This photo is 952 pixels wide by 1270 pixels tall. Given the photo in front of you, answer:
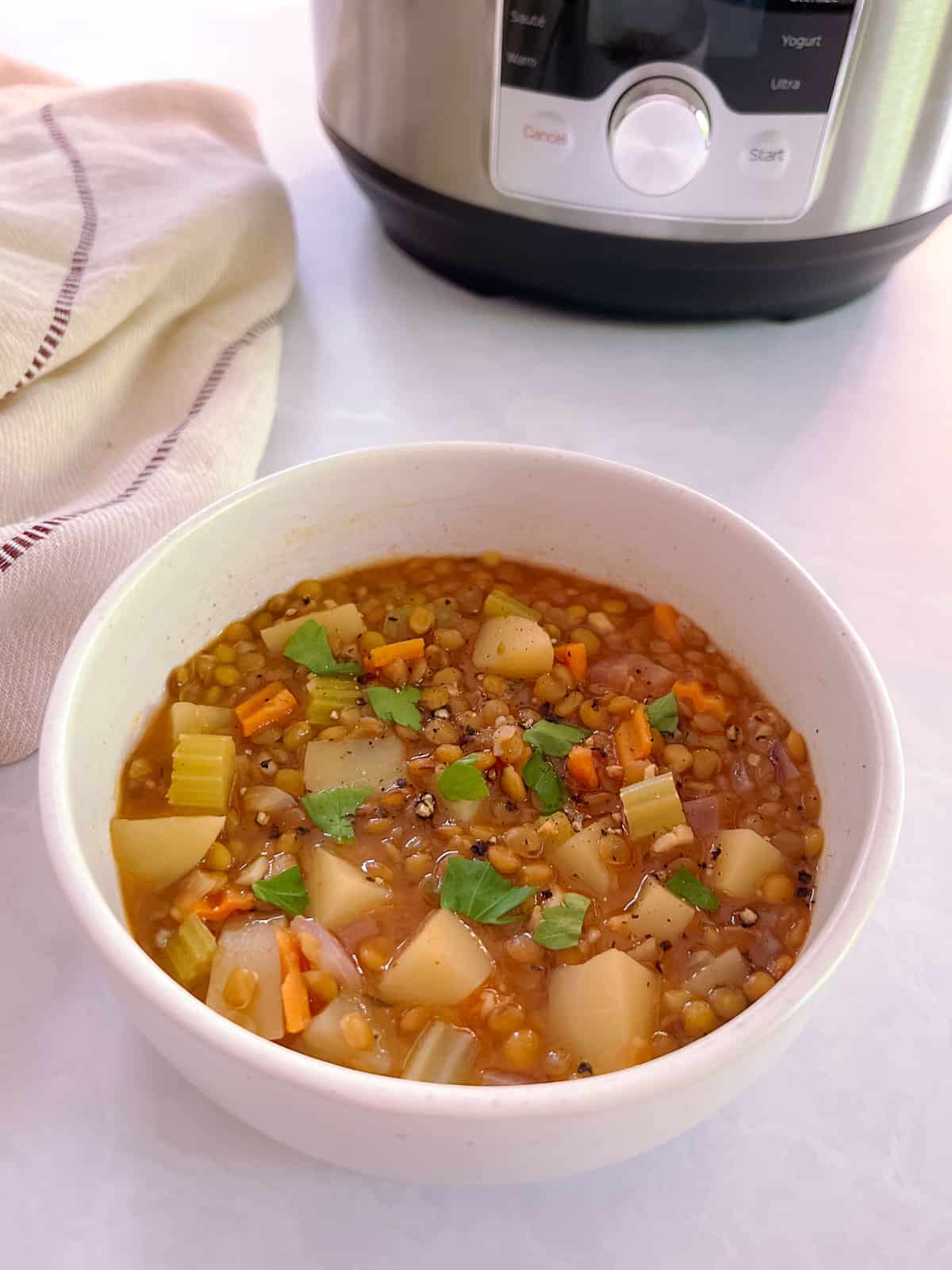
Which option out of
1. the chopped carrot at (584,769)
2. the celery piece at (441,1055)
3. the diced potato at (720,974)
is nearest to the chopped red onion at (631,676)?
the chopped carrot at (584,769)

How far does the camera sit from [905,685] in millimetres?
1515

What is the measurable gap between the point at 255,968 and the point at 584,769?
15.4 inches

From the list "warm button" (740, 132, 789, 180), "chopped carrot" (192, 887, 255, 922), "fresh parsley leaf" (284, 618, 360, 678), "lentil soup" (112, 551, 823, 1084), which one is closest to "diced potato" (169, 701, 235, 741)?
"lentil soup" (112, 551, 823, 1084)

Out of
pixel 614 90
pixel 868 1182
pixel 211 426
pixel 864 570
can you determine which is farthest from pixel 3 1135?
pixel 614 90

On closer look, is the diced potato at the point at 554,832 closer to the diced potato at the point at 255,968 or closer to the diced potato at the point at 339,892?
the diced potato at the point at 339,892

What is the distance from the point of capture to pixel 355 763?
4.04ft

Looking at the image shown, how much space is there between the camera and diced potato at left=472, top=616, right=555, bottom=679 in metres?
1.33

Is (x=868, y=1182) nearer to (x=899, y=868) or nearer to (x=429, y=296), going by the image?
(x=899, y=868)

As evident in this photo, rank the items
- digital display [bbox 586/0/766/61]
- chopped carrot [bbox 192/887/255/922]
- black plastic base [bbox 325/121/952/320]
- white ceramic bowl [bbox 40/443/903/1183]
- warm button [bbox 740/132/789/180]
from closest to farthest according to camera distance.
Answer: white ceramic bowl [bbox 40/443/903/1183], chopped carrot [bbox 192/887/255/922], digital display [bbox 586/0/766/61], warm button [bbox 740/132/789/180], black plastic base [bbox 325/121/952/320]

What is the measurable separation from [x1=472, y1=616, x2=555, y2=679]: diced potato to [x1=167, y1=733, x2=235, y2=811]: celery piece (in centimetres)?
32

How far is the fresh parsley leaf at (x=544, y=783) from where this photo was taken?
3.92ft

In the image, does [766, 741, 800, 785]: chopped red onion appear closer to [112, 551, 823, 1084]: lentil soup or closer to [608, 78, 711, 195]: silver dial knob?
[112, 551, 823, 1084]: lentil soup

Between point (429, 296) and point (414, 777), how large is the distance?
1.19m

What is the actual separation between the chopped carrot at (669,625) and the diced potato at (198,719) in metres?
0.50
